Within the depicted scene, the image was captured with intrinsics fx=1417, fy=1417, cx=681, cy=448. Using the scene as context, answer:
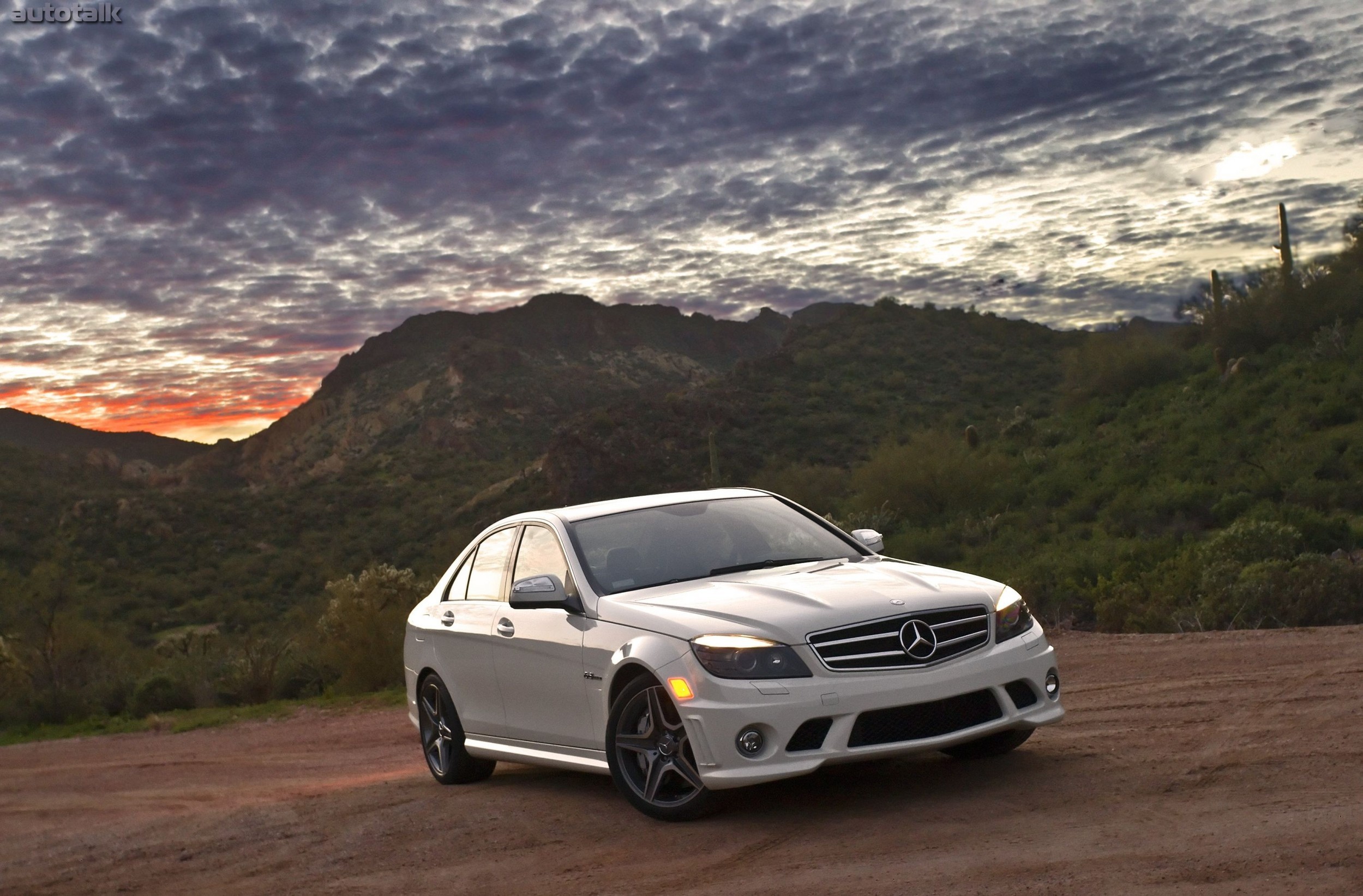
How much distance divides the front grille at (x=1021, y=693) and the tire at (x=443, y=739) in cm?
334

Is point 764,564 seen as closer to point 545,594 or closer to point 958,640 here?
point 545,594

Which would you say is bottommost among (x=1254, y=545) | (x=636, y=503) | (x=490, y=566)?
(x=1254, y=545)

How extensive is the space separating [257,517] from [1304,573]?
51184 mm

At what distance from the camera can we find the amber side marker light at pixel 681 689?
6.57 metres

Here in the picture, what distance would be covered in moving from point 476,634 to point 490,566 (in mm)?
470

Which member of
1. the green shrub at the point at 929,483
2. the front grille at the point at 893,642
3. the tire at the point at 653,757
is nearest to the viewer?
the front grille at the point at 893,642

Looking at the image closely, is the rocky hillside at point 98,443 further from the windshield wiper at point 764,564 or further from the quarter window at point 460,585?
the windshield wiper at point 764,564

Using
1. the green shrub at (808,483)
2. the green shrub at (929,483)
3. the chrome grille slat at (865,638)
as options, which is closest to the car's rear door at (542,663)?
the chrome grille slat at (865,638)

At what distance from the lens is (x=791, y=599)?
269 inches

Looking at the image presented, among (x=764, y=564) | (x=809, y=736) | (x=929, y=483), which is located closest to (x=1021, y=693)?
(x=809, y=736)

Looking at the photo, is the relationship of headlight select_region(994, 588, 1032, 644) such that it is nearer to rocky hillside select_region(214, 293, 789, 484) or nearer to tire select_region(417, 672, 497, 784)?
tire select_region(417, 672, 497, 784)

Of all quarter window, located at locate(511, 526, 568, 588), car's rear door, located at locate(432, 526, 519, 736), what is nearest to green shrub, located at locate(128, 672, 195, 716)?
car's rear door, located at locate(432, 526, 519, 736)

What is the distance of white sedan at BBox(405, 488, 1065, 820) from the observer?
6438mm

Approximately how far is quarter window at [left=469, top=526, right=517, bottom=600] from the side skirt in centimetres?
86
